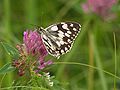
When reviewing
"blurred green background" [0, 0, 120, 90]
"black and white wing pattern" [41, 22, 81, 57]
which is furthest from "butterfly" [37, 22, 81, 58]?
"blurred green background" [0, 0, 120, 90]

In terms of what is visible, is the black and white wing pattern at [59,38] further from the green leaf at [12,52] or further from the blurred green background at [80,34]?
the blurred green background at [80,34]

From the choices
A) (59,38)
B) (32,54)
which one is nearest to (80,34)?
(59,38)

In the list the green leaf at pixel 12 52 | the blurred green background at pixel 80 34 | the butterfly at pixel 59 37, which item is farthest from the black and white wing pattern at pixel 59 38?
the blurred green background at pixel 80 34

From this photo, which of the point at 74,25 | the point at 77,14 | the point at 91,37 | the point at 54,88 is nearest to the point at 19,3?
the point at 77,14

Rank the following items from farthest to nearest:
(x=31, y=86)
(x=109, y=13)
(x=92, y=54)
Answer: (x=109, y=13) → (x=92, y=54) → (x=31, y=86)

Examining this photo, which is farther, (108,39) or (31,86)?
(108,39)

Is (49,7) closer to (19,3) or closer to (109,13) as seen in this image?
(19,3)

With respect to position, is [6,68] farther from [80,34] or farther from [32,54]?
[80,34]

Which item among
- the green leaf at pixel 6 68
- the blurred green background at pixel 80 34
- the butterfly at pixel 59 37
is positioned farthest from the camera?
the blurred green background at pixel 80 34

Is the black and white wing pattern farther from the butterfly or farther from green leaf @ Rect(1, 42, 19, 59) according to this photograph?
green leaf @ Rect(1, 42, 19, 59)
